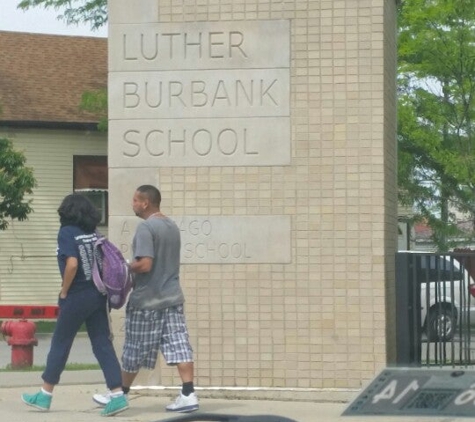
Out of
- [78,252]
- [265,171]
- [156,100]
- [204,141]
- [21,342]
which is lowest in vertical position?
[21,342]

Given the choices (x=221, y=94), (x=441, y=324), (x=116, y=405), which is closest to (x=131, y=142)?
(x=221, y=94)

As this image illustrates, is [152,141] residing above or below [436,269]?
above

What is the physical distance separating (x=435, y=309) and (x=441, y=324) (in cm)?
16

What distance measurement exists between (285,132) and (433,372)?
89.8 inches

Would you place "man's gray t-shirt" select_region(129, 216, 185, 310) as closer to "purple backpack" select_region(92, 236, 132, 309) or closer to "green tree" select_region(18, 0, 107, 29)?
"purple backpack" select_region(92, 236, 132, 309)

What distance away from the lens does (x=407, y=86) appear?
25438 mm

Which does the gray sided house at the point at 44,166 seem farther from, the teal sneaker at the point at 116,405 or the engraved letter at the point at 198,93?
the teal sneaker at the point at 116,405

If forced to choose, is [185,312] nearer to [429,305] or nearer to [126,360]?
[126,360]

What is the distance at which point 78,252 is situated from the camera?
9.57 m

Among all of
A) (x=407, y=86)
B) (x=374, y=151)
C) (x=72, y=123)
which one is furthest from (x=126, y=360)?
(x=72, y=123)

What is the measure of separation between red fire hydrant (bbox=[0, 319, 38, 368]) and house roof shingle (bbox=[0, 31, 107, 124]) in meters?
17.2

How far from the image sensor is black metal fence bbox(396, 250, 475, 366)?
1050 cm

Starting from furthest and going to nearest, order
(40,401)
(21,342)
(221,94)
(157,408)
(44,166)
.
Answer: (44,166) → (21,342) → (221,94) → (157,408) → (40,401)

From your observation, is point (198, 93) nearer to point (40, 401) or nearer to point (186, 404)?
point (186, 404)
